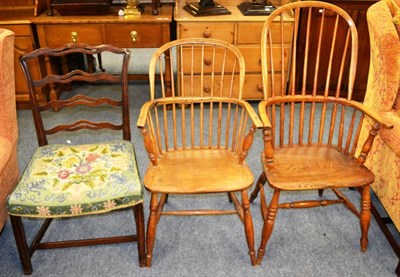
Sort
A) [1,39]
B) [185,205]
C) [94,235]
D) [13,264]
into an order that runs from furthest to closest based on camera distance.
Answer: [185,205] → [94,235] → [13,264] → [1,39]

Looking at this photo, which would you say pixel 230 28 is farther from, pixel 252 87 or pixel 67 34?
pixel 67 34

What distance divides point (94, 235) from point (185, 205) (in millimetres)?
537

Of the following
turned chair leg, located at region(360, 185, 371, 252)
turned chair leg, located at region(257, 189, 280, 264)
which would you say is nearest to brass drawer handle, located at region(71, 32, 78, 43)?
turned chair leg, located at region(257, 189, 280, 264)

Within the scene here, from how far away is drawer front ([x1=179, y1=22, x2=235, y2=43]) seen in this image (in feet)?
9.61

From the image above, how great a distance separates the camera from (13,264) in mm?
1825

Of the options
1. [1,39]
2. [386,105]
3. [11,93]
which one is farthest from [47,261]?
[386,105]

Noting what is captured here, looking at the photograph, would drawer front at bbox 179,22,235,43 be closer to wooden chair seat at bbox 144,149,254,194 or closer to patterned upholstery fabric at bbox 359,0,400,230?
patterned upholstery fabric at bbox 359,0,400,230

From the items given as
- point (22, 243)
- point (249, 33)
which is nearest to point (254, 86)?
point (249, 33)

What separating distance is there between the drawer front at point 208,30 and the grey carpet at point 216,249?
4.43 ft

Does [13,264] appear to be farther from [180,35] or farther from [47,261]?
[180,35]

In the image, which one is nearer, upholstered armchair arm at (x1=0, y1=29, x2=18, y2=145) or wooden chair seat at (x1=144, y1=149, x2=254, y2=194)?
wooden chair seat at (x1=144, y1=149, x2=254, y2=194)

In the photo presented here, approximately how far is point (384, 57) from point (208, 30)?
144 centimetres

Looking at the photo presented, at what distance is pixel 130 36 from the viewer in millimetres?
2906

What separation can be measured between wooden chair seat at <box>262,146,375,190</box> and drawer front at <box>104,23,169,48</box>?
1.50 meters
